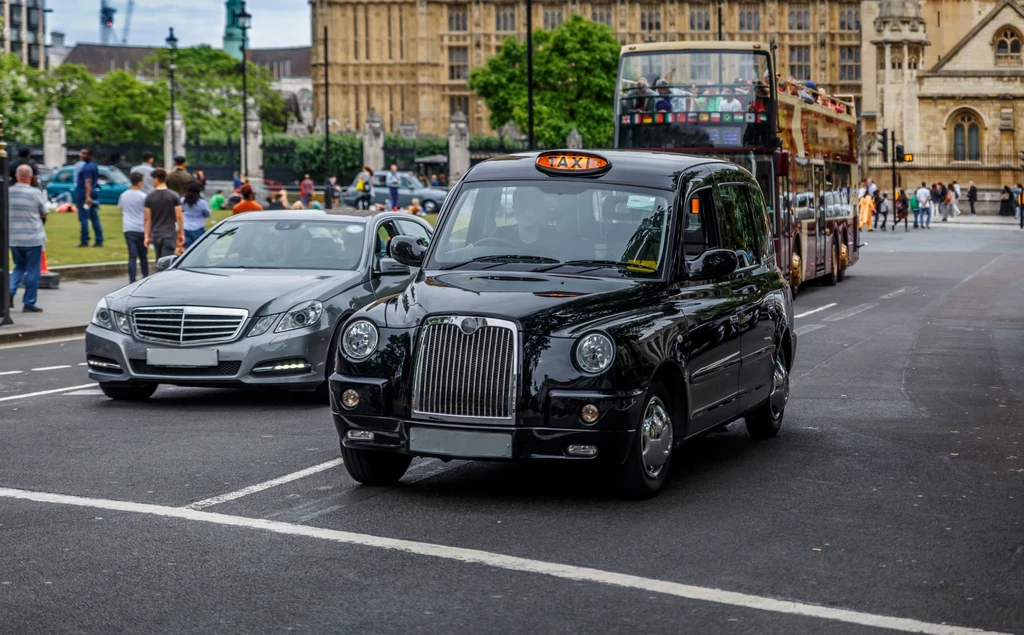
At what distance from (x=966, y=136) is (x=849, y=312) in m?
68.0

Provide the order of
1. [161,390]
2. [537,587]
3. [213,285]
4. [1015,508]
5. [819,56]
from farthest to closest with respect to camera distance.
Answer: [819,56] < [161,390] < [213,285] < [1015,508] < [537,587]

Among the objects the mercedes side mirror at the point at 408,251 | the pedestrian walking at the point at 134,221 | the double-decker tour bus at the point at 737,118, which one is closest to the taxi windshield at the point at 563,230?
the mercedes side mirror at the point at 408,251

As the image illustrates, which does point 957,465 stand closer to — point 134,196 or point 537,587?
point 537,587

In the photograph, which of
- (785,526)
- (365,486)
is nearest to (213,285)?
(365,486)

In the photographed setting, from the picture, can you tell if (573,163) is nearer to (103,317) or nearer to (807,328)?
(103,317)

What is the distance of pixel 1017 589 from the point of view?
6020 mm

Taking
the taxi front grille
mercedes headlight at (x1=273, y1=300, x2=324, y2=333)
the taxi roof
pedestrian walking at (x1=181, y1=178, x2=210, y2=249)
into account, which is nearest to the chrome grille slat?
mercedes headlight at (x1=273, y1=300, x2=324, y2=333)

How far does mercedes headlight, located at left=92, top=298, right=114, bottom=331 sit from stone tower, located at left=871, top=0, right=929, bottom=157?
79577 millimetres

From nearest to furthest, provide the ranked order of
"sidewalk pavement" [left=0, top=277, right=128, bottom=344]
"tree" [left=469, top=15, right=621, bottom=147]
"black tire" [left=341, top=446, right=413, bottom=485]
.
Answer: "black tire" [left=341, top=446, right=413, bottom=485] → "sidewalk pavement" [left=0, top=277, right=128, bottom=344] → "tree" [left=469, top=15, right=621, bottom=147]

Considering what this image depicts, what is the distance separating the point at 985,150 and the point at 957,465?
79831 mm

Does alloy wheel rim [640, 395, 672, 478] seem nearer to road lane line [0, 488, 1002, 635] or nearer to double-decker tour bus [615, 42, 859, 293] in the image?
road lane line [0, 488, 1002, 635]

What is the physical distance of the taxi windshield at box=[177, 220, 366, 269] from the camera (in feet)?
41.5

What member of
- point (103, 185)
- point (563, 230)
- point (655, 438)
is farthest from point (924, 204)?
point (655, 438)

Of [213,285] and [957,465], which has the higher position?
[213,285]
